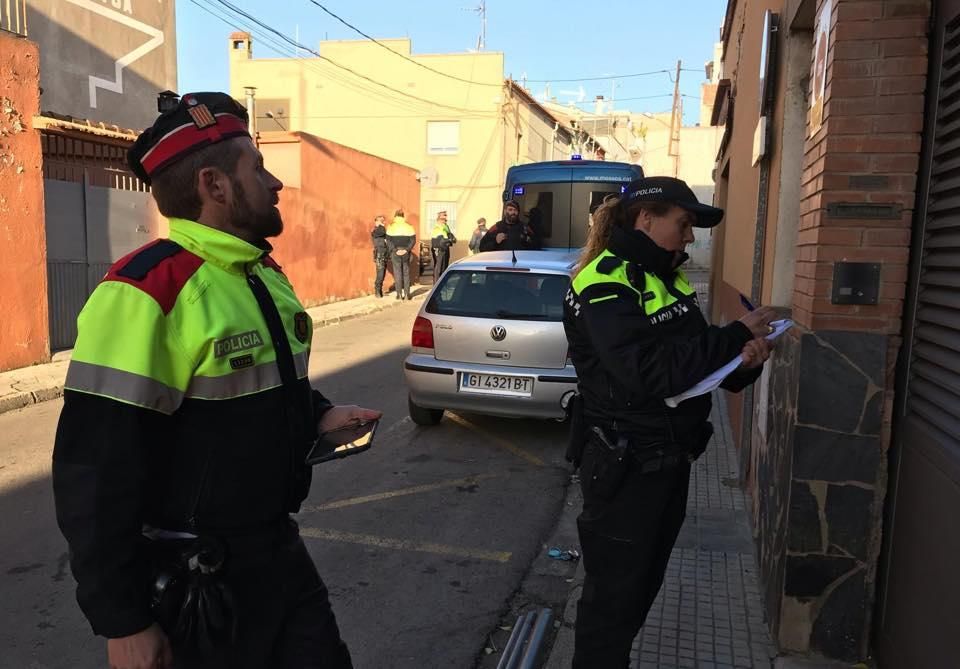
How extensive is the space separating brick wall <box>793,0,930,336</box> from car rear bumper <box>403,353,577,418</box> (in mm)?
3145

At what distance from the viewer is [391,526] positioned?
15.2 ft

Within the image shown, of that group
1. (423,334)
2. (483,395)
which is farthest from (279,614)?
(423,334)

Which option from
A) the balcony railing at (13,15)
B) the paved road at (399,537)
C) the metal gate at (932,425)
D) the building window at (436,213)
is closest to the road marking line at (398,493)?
the paved road at (399,537)

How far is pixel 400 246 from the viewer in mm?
17547

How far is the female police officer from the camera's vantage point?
2283 mm

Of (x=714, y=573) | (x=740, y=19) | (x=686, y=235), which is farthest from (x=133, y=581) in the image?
(x=740, y=19)

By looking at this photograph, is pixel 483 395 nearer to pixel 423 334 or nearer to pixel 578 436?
pixel 423 334

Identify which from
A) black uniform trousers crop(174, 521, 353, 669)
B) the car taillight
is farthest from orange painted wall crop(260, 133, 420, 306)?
black uniform trousers crop(174, 521, 353, 669)

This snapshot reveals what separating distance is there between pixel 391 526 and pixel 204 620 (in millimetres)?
3017

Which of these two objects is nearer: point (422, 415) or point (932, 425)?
point (932, 425)

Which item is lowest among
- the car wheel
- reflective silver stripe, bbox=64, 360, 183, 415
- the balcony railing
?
the car wheel

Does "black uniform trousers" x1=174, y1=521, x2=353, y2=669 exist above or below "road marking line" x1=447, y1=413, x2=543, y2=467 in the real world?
above

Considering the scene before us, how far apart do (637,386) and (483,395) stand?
3851 mm

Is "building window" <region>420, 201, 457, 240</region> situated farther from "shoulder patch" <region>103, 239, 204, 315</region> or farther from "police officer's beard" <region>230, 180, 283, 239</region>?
"shoulder patch" <region>103, 239, 204, 315</region>
